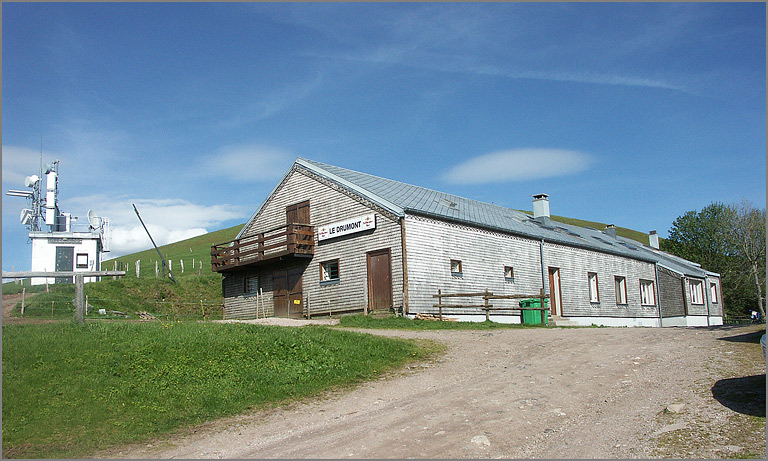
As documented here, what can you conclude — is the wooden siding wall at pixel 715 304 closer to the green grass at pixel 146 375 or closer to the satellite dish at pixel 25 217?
the green grass at pixel 146 375

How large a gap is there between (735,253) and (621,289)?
31.5 m

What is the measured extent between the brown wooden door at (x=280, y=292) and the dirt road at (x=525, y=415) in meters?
16.3

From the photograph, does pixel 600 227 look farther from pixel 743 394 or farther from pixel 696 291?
pixel 743 394

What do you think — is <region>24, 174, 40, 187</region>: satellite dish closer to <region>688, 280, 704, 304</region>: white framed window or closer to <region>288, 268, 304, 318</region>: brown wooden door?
<region>288, 268, 304, 318</region>: brown wooden door

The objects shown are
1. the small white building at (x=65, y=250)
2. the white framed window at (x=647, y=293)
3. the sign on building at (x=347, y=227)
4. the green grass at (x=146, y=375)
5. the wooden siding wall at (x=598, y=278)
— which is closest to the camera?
the green grass at (x=146, y=375)

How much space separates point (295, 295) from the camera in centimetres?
2747

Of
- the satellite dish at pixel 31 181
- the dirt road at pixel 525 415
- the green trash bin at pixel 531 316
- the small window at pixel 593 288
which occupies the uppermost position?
the satellite dish at pixel 31 181

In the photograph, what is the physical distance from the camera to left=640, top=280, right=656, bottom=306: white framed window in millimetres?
38103

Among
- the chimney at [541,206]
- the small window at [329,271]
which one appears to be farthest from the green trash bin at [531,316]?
the chimney at [541,206]

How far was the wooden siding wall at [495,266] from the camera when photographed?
76.4 feet

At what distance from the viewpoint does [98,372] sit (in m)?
10.1

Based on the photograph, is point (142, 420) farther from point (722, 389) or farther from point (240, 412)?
point (722, 389)

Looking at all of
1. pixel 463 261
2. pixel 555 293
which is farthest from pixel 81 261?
pixel 555 293

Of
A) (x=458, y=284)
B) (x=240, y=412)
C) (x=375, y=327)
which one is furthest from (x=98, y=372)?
(x=458, y=284)
